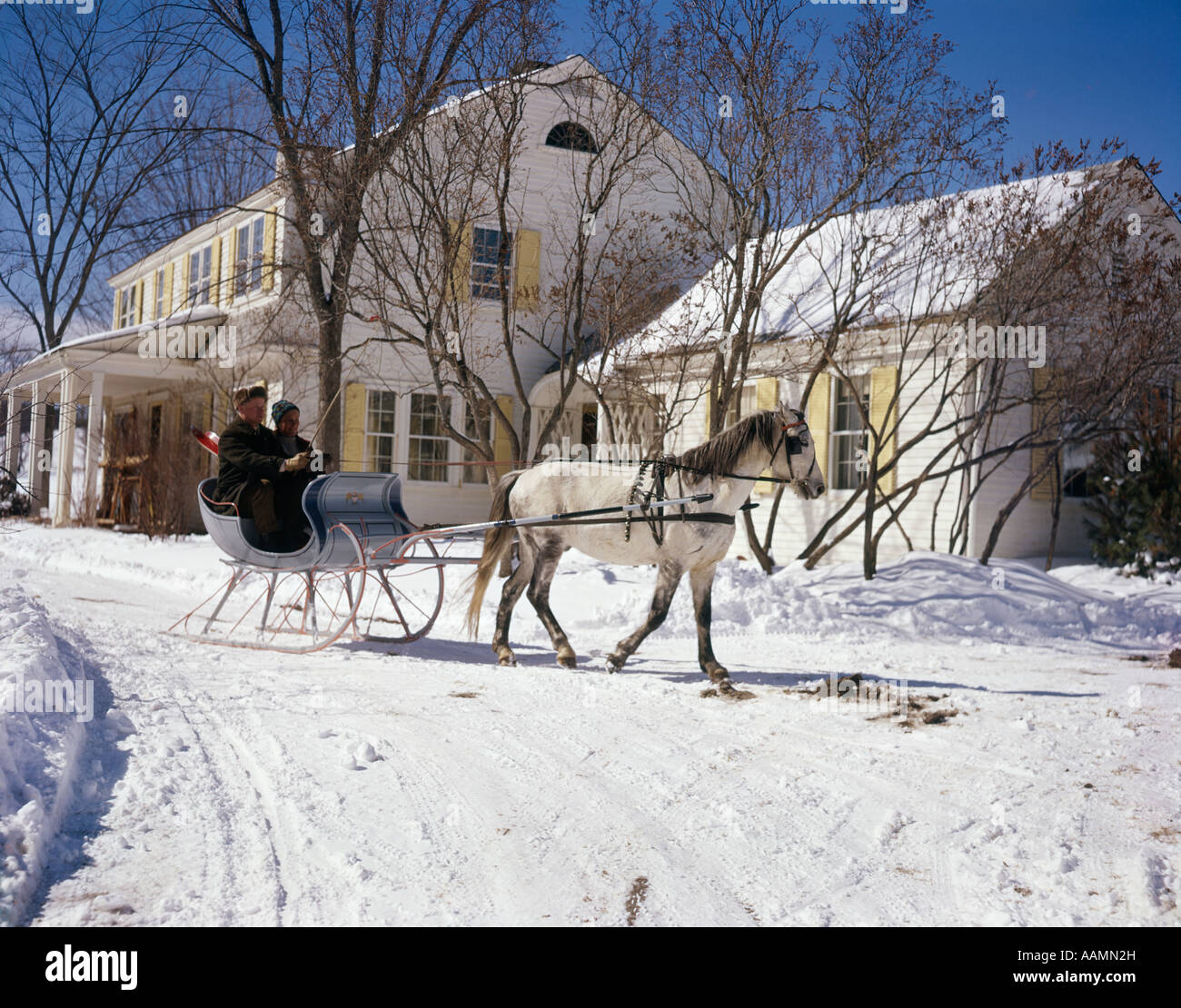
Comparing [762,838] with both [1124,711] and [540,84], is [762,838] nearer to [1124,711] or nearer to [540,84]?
[1124,711]

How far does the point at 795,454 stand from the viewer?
26.1 ft

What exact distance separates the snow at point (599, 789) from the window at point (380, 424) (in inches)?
489

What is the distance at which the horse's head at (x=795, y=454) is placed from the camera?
7.96 meters

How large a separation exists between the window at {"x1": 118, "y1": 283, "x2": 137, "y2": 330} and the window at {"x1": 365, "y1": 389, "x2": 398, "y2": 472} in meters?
16.3

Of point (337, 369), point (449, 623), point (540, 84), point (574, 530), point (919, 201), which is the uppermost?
point (540, 84)

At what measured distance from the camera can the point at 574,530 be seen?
8.58 metres

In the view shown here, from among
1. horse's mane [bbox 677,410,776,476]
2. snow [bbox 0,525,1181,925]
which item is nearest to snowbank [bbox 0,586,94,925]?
snow [bbox 0,525,1181,925]

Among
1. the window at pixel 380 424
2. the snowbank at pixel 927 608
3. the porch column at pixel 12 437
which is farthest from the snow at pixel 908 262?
the porch column at pixel 12 437

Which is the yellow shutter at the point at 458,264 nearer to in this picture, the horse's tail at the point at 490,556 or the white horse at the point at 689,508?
the horse's tail at the point at 490,556

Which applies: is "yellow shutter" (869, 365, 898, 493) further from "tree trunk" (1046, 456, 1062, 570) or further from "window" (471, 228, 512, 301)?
"window" (471, 228, 512, 301)

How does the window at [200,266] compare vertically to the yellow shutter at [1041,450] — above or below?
above
